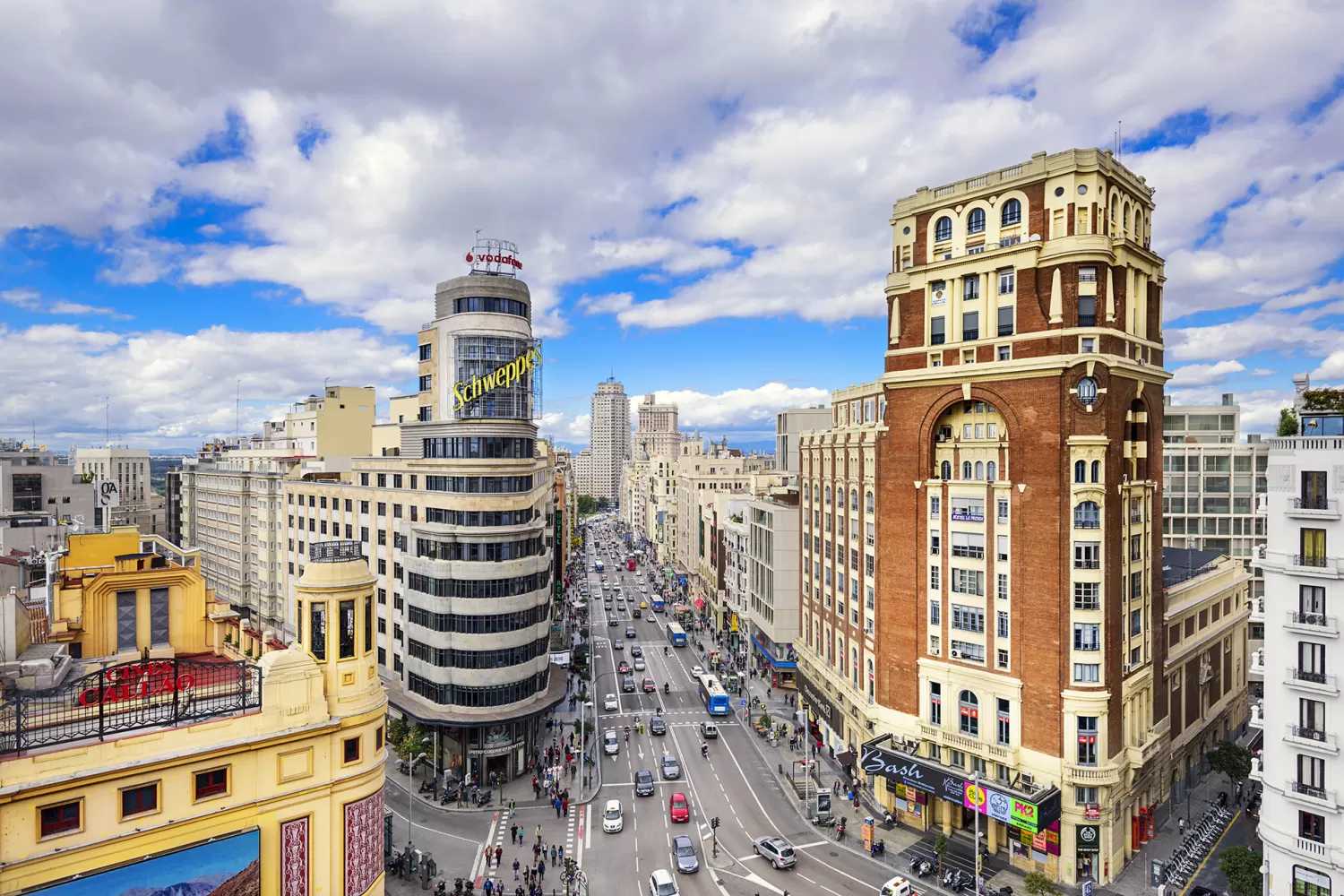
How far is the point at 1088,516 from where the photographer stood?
155 ft

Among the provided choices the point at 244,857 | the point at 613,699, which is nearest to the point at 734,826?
the point at 613,699

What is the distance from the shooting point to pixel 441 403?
2586 inches

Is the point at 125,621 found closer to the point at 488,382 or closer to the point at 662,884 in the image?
the point at 488,382

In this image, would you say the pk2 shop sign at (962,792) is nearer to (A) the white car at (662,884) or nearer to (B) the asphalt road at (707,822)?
(B) the asphalt road at (707,822)

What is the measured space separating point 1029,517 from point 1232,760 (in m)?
29.1

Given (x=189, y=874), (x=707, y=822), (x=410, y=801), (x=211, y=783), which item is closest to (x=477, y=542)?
(x=410, y=801)

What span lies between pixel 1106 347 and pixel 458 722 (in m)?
55.5

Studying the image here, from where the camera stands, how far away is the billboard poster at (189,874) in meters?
24.2

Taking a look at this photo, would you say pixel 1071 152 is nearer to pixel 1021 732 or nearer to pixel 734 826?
pixel 1021 732

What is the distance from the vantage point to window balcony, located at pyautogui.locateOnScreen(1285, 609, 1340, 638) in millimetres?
37469

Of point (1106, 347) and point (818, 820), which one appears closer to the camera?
point (1106, 347)

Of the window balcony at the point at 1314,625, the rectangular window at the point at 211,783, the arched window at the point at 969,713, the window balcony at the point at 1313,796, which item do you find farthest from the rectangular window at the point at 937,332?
the rectangular window at the point at 211,783

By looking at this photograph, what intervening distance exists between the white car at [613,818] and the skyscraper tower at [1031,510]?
19604mm

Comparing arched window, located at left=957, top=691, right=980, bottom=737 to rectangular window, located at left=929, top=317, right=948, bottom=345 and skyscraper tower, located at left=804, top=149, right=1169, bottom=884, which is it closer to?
skyscraper tower, located at left=804, top=149, right=1169, bottom=884
